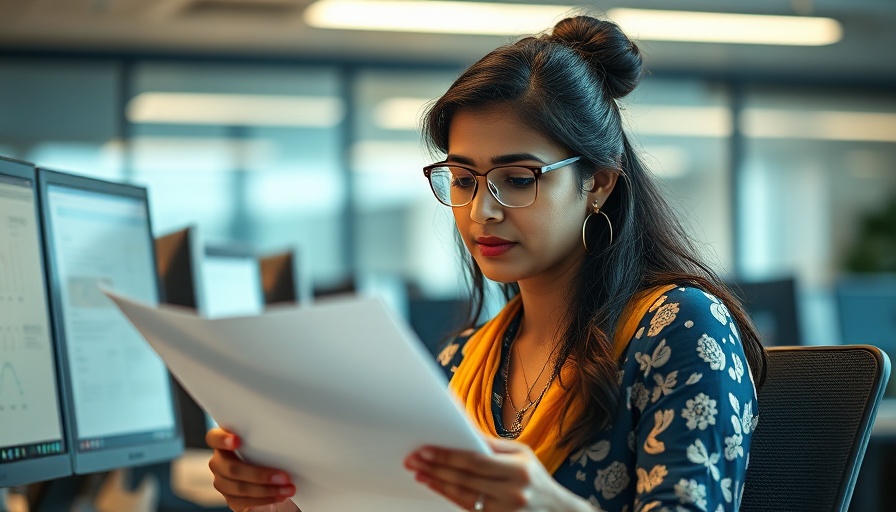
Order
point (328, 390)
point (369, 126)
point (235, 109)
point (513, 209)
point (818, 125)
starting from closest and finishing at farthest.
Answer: point (328, 390) → point (513, 209) → point (235, 109) → point (369, 126) → point (818, 125)

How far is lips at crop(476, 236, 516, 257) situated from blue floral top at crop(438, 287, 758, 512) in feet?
0.64

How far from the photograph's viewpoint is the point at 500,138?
132cm

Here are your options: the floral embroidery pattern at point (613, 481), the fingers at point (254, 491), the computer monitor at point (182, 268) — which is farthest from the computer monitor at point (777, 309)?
the fingers at point (254, 491)

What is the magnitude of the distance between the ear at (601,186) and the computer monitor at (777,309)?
6.08 ft

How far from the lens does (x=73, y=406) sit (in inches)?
58.2

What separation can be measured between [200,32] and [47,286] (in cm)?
480

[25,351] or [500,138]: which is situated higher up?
[500,138]

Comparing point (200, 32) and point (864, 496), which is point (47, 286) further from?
point (200, 32)

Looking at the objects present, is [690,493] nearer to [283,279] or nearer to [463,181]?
[463,181]

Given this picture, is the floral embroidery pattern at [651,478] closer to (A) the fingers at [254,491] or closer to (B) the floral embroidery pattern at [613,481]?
(B) the floral embroidery pattern at [613,481]

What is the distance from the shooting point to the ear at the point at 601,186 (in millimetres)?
1399

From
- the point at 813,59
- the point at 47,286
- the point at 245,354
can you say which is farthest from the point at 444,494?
the point at 813,59

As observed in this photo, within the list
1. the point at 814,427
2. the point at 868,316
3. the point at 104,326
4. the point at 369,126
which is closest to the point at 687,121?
the point at 369,126

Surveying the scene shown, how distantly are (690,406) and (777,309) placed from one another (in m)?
2.19
